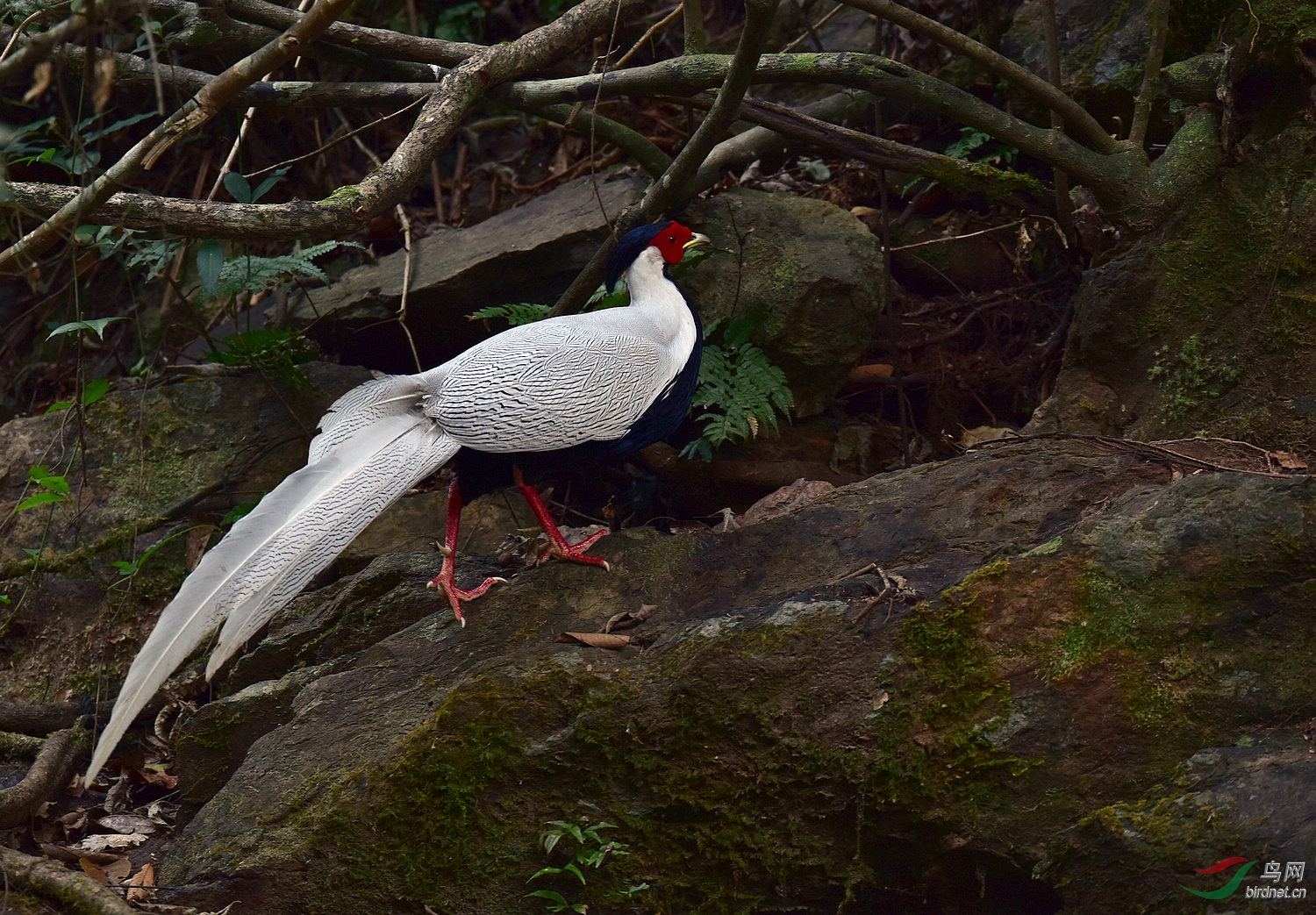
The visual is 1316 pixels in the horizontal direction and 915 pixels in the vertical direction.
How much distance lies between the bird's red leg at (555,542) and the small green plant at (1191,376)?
2261 millimetres

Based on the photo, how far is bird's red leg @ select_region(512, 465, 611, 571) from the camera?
3.79m

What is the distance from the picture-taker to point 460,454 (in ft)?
12.6

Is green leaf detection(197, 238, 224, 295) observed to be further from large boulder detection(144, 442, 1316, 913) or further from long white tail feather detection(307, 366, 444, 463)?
large boulder detection(144, 442, 1316, 913)

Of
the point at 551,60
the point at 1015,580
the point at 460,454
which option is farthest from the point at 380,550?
the point at 1015,580

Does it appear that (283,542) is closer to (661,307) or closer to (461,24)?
(661,307)

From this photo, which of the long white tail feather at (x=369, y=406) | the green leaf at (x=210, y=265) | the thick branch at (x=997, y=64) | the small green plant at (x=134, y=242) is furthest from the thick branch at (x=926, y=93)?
the small green plant at (x=134, y=242)

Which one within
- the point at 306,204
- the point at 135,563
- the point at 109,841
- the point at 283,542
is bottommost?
the point at 109,841

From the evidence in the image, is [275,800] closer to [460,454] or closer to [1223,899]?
[460,454]

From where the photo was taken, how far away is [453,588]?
12.4 feet

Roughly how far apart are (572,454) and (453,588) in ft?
2.03

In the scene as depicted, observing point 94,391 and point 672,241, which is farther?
point 94,391

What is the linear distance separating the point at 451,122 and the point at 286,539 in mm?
1807

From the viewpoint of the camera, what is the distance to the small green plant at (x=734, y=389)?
5.07 metres

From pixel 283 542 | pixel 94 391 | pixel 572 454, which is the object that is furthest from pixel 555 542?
pixel 94 391
